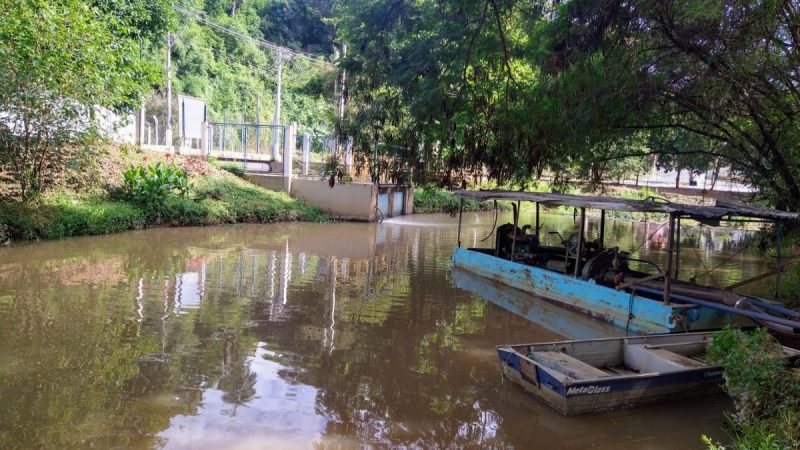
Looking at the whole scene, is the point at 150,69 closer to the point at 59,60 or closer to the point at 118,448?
the point at 59,60

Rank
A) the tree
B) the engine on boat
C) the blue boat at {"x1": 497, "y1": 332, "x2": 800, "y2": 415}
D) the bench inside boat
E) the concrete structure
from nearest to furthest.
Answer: the blue boat at {"x1": 497, "y1": 332, "x2": 800, "y2": 415} → the bench inside boat → the tree → the engine on boat → the concrete structure

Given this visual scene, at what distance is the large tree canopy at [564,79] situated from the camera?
369 inches

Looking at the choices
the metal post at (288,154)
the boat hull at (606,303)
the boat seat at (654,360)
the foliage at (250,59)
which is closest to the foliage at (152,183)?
the metal post at (288,154)

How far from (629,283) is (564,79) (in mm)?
3840

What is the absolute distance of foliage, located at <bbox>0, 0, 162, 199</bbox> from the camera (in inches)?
548

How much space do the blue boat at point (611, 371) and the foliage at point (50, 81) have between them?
43.6ft

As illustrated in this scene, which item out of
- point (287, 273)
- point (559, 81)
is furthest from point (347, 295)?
point (559, 81)

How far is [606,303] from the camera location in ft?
35.4

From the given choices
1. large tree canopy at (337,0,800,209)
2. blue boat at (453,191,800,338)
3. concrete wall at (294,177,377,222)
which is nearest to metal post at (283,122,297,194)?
concrete wall at (294,177,377,222)

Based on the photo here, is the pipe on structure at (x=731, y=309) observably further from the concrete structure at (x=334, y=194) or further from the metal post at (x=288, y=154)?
the metal post at (x=288, y=154)

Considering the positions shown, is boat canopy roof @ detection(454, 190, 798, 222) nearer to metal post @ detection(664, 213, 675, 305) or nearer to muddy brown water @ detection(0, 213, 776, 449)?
metal post @ detection(664, 213, 675, 305)

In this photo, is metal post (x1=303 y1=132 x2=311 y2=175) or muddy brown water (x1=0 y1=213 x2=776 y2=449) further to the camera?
metal post (x1=303 y1=132 x2=311 y2=175)

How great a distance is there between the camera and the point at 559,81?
11008 millimetres

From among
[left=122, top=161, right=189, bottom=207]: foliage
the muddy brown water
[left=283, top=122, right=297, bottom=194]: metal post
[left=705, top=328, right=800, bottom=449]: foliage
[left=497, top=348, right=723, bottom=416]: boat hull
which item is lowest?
the muddy brown water
